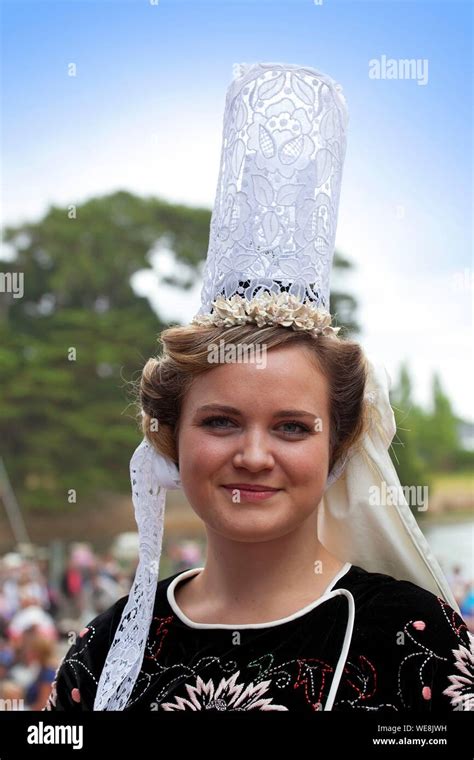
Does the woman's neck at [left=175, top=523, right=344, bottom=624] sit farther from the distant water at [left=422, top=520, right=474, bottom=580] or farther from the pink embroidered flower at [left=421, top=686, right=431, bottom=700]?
the distant water at [left=422, top=520, right=474, bottom=580]

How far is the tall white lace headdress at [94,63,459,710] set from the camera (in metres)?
1.94

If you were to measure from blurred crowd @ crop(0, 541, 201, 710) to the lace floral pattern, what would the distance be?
0.95m

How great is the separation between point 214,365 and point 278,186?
37 centimetres

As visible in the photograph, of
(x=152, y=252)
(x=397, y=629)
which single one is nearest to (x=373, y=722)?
(x=397, y=629)

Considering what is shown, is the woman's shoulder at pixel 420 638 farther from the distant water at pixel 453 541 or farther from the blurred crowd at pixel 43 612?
the distant water at pixel 453 541

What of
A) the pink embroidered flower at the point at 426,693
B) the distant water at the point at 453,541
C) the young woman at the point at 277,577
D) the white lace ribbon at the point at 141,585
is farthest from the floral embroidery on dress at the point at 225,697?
the distant water at the point at 453,541

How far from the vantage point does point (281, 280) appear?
1.93 metres

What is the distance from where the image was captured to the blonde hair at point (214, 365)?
1.88 m

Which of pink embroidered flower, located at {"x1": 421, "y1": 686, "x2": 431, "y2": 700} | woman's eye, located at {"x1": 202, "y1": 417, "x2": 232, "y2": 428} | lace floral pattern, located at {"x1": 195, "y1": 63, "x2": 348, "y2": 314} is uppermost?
lace floral pattern, located at {"x1": 195, "y1": 63, "x2": 348, "y2": 314}

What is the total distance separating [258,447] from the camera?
5.91 ft

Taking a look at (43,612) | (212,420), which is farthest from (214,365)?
(43,612)

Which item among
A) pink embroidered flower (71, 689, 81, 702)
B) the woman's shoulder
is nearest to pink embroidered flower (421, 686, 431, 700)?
the woman's shoulder

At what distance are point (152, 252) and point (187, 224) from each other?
75 cm

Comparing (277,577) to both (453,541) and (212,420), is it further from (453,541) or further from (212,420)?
(453,541)
